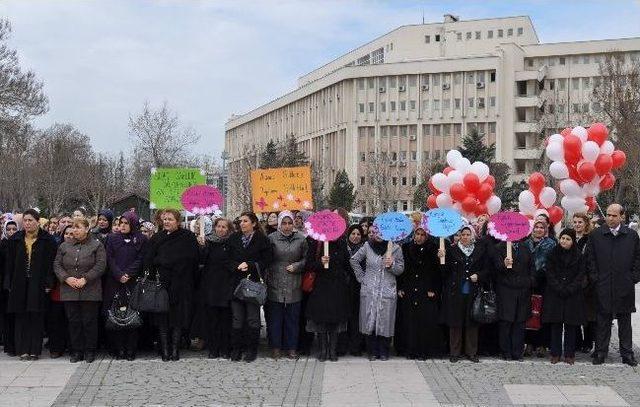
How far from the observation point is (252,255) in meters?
10.8

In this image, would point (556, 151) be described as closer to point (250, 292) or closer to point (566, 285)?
point (566, 285)

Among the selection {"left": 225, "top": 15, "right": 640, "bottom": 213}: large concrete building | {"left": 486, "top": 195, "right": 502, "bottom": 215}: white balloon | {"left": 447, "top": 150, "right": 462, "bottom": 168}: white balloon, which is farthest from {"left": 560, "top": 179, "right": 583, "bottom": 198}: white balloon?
{"left": 225, "top": 15, "right": 640, "bottom": 213}: large concrete building

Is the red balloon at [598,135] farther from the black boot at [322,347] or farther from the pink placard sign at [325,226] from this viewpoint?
the black boot at [322,347]

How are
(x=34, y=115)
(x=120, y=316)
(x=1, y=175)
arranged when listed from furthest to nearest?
(x=1, y=175) → (x=34, y=115) → (x=120, y=316)

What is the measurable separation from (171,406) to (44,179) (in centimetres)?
5315

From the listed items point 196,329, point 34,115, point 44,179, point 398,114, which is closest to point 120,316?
point 196,329

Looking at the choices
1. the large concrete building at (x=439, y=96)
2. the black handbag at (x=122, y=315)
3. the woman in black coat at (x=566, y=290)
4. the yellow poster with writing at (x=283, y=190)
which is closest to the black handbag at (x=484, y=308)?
the woman in black coat at (x=566, y=290)

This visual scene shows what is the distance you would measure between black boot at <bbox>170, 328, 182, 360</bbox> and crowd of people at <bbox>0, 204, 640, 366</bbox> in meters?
0.02

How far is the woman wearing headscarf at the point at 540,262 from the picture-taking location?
1112 centimetres

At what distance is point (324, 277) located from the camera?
11.0 metres

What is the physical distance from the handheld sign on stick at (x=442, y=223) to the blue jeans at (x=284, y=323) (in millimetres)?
1999

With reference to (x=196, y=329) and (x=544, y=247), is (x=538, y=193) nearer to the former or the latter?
(x=544, y=247)

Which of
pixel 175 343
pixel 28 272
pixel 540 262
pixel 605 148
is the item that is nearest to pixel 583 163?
pixel 605 148

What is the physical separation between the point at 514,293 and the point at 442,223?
4.31 ft
